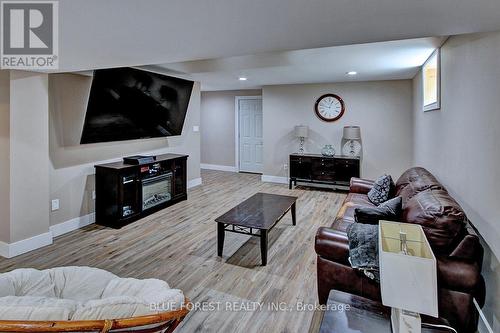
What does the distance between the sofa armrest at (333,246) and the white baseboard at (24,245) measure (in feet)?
10.2

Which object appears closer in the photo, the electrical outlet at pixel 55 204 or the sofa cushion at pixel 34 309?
the sofa cushion at pixel 34 309

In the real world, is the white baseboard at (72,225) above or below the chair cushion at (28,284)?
below

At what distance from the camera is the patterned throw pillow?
354 centimetres

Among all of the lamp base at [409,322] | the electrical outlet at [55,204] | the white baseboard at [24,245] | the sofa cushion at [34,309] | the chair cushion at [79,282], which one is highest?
the sofa cushion at [34,309]

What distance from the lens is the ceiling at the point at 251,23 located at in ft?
4.78

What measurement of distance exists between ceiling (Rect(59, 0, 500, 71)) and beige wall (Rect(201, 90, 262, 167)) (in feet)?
19.4

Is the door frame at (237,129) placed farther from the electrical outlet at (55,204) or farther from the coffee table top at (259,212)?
the electrical outlet at (55,204)

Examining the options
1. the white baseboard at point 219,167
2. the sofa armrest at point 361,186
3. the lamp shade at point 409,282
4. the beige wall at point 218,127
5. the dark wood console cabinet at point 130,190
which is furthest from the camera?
the white baseboard at point 219,167

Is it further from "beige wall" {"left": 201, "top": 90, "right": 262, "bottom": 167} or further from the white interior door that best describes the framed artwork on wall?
"beige wall" {"left": 201, "top": 90, "right": 262, "bottom": 167}

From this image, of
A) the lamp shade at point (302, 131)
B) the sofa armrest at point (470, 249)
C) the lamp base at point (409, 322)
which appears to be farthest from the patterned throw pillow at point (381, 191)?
the lamp shade at point (302, 131)

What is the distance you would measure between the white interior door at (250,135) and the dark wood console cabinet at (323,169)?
1931mm

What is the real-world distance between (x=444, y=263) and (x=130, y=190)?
3713 mm

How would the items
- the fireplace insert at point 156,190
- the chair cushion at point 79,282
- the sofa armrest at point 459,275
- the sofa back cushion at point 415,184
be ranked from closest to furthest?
the chair cushion at point 79,282
the sofa armrest at point 459,275
the sofa back cushion at point 415,184
the fireplace insert at point 156,190

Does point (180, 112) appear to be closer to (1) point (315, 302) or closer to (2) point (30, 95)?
(2) point (30, 95)
